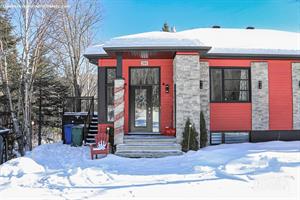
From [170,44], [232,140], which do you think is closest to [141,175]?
[170,44]

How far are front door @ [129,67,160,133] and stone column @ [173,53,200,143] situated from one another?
183 centimetres

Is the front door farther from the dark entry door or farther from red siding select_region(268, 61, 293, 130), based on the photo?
red siding select_region(268, 61, 293, 130)

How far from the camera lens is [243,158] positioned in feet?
24.0

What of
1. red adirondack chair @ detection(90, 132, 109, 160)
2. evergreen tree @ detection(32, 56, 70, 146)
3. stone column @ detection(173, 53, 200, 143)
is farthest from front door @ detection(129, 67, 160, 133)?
evergreen tree @ detection(32, 56, 70, 146)

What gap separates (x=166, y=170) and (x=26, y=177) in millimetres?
3436

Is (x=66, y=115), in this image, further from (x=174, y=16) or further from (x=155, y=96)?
(x=174, y=16)

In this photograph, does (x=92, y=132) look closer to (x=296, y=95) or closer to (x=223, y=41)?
(x=223, y=41)

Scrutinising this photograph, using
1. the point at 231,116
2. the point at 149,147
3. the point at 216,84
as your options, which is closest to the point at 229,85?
the point at 216,84

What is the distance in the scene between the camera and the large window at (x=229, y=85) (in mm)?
11102

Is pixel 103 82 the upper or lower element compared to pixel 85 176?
upper

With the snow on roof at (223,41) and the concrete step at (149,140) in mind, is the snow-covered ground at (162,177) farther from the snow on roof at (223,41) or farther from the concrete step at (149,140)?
the snow on roof at (223,41)

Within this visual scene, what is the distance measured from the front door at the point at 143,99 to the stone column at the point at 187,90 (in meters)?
1.83

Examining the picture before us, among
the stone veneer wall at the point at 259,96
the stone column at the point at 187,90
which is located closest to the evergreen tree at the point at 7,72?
the stone column at the point at 187,90

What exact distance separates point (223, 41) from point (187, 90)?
4191 mm
